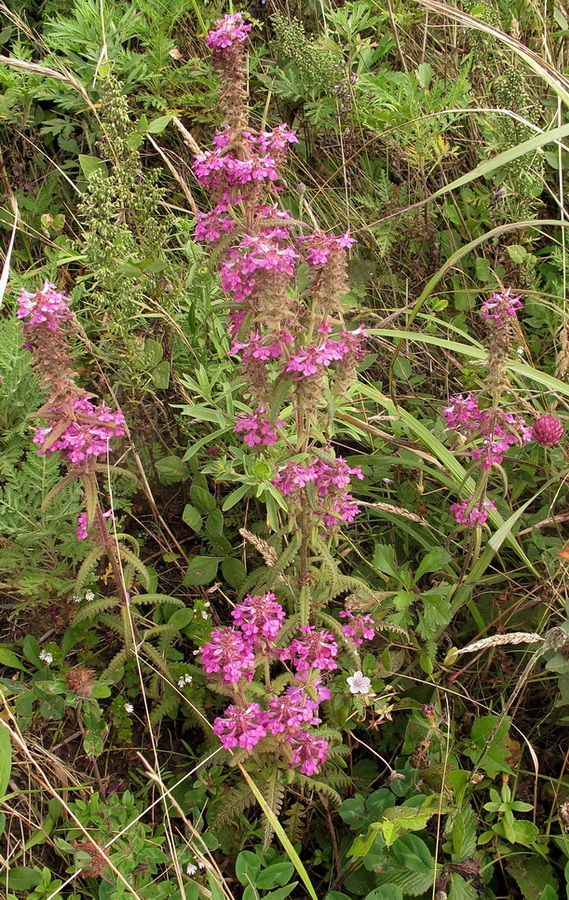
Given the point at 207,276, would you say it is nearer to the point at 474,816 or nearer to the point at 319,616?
the point at 319,616

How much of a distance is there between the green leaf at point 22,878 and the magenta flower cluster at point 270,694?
62cm

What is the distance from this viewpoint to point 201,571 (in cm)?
264

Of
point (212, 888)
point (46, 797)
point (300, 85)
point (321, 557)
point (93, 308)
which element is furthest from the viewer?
point (300, 85)

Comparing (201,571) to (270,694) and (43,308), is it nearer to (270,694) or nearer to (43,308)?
(270,694)

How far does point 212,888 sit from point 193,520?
117 cm

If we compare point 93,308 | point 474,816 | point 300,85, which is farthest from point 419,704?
point 300,85

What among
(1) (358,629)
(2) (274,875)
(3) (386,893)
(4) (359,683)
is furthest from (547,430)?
(2) (274,875)

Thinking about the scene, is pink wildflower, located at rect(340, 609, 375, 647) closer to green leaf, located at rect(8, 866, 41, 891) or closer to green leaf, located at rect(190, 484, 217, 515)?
green leaf, located at rect(190, 484, 217, 515)

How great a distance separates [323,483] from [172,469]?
85 cm

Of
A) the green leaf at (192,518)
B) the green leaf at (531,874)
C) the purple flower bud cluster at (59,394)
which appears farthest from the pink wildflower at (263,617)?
the green leaf at (531,874)

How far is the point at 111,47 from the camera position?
324 centimetres

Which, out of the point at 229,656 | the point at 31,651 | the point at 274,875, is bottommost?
the point at 274,875

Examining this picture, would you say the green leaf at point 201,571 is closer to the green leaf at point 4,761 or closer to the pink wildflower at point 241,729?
the pink wildflower at point 241,729

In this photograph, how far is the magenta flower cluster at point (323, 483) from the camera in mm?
1978
